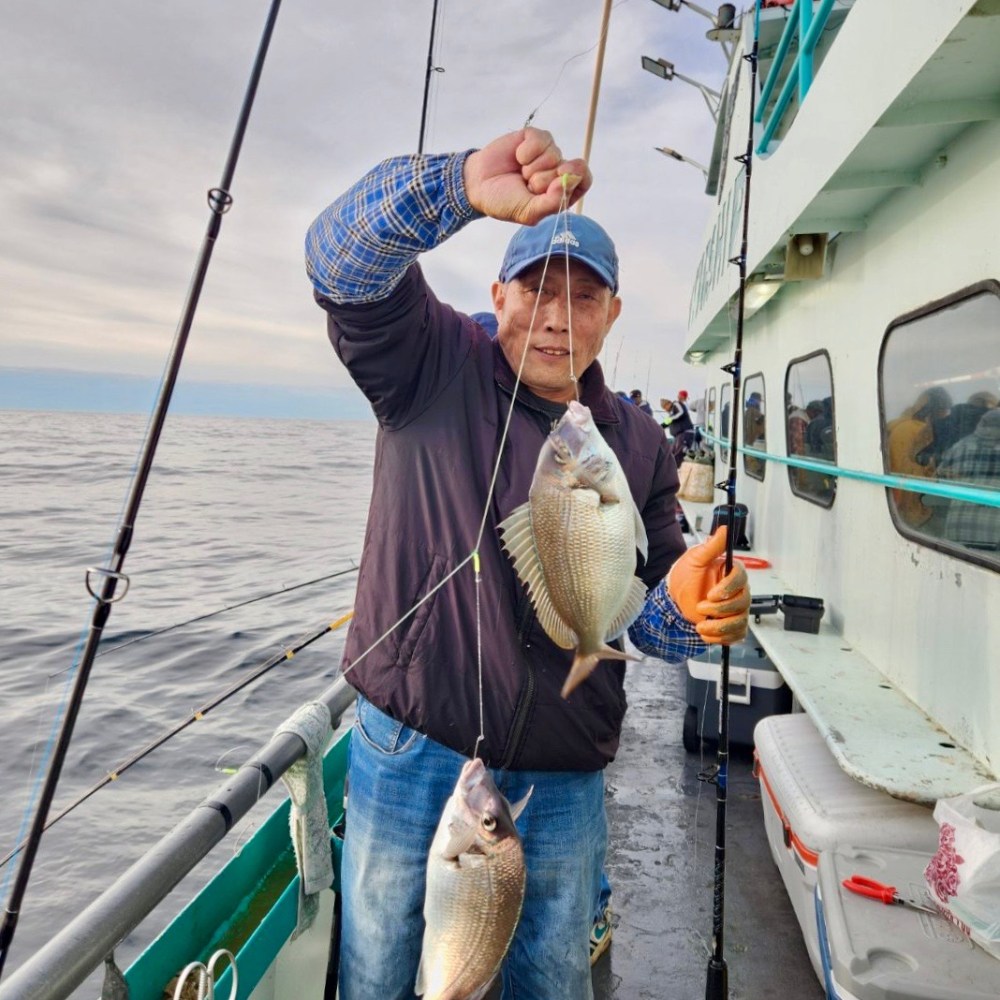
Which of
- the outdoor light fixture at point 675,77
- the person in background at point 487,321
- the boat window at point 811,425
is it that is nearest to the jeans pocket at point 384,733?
the person in background at point 487,321

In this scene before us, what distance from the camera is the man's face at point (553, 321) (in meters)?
2.12

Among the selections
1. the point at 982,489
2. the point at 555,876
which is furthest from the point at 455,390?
the point at 982,489

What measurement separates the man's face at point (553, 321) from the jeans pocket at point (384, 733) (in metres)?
1.02

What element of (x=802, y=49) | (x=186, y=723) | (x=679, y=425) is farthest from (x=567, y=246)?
(x=679, y=425)

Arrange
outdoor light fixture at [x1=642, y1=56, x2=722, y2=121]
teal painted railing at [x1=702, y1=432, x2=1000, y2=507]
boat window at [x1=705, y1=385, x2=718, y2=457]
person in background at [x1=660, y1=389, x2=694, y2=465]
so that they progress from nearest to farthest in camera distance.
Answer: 1. teal painted railing at [x1=702, y1=432, x2=1000, y2=507]
2. outdoor light fixture at [x1=642, y1=56, x2=722, y2=121]
3. boat window at [x1=705, y1=385, x2=718, y2=457]
4. person in background at [x1=660, y1=389, x2=694, y2=465]

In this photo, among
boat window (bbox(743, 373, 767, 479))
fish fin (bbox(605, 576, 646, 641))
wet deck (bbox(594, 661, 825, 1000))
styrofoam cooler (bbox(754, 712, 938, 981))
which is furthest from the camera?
boat window (bbox(743, 373, 767, 479))

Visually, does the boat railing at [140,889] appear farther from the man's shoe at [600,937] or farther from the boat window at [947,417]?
the boat window at [947,417]

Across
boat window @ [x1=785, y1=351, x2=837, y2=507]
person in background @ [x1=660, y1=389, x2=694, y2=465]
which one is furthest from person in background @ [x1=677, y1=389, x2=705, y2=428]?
boat window @ [x1=785, y1=351, x2=837, y2=507]

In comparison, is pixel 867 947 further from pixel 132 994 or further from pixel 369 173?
pixel 369 173

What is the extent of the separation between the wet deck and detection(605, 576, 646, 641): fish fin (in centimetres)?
200

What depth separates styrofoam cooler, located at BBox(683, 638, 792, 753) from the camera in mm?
5016

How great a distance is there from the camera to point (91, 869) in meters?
5.26

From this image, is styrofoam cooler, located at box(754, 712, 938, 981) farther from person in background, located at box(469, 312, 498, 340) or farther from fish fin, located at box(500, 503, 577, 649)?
person in background, located at box(469, 312, 498, 340)

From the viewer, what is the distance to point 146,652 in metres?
9.46
